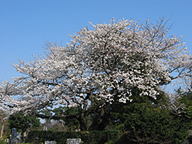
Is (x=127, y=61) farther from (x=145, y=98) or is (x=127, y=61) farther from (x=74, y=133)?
(x=74, y=133)

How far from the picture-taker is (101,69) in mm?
14992

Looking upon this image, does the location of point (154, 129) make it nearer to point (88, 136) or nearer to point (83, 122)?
point (88, 136)

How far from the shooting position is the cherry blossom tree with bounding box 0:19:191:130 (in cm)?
1384

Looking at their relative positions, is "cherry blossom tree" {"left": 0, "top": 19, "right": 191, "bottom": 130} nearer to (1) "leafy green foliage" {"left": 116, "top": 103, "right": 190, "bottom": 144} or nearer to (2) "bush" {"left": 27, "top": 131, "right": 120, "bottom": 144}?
(2) "bush" {"left": 27, "top": 131, "right": 120, "bottom": 144}

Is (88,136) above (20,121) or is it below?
below

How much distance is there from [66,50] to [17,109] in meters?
6.03

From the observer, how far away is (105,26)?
15258 millimetres

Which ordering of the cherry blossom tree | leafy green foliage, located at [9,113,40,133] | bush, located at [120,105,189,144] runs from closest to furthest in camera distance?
1. bush, located at [120,105,189,144]
2. the cherry blossom tree
3. leafy green foliage, located at [9,113,40,133]

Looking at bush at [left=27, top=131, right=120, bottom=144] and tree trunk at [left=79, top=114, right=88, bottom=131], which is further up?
tree trunk at [left=79, top=114, right=88, bottom=131]

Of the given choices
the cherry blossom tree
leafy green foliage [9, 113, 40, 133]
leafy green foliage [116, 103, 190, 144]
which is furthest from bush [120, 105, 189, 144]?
leafy green foliage [9, 113, 40, 133]

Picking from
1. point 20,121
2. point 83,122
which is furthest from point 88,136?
point 20,121

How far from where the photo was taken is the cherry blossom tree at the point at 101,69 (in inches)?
545

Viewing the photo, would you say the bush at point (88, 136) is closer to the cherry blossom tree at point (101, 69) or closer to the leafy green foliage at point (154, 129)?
the cherry blossom tree at point (101, 69)

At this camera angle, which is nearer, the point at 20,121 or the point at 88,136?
the point at 88,136
